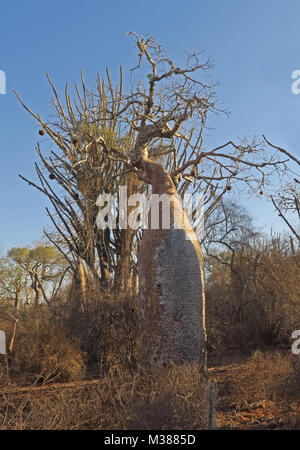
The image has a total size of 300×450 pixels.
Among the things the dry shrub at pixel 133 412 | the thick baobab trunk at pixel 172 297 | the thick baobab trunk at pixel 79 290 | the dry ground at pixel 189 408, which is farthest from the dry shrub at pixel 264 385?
the thick baobab trunk at pixel 79 290

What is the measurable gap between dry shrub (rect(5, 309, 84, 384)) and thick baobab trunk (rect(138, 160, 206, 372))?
1.33 m

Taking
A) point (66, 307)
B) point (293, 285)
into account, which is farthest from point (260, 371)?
point (66, 307)

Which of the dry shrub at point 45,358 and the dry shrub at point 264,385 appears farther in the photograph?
the dry shrub at point 45,358

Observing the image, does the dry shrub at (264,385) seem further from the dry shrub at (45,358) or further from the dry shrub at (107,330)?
the dry shrub at (45,358)

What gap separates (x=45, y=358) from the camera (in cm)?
504

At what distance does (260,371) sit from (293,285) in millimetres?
2557

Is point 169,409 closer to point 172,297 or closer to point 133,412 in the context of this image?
point 133,412

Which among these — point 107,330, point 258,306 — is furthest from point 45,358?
point 258,306

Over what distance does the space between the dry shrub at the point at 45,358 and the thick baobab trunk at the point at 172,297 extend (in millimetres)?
1326

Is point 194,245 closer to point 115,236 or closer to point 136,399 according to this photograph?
point 136,399

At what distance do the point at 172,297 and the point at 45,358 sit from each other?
194cm

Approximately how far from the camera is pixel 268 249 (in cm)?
839

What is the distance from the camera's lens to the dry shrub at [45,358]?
5.04 m
